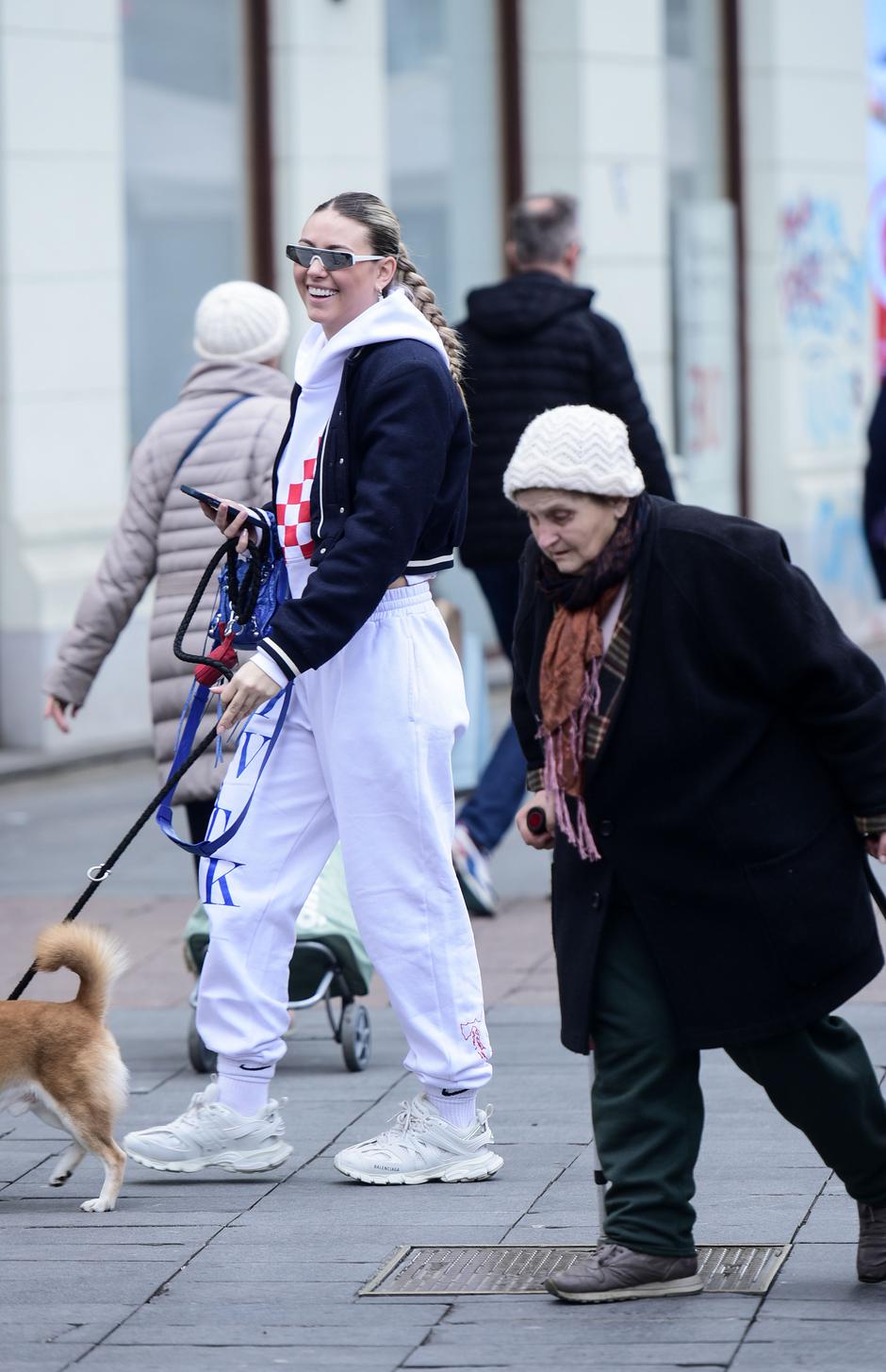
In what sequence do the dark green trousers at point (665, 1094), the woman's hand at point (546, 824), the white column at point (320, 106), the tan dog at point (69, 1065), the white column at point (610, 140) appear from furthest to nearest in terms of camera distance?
the white column at point (610, 140) → the white column at point (320, 106) → the tan dog at point (69, 1065) → the woman's hand at point (546, 824) → the dark green trousers at point (665, 1094)

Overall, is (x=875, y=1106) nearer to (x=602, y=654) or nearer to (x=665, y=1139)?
(x=665, y=1139)

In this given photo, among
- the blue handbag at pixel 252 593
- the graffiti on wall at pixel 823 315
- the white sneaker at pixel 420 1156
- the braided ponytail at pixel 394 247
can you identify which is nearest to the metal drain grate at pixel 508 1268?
the white sneaker at pixel 420 1156

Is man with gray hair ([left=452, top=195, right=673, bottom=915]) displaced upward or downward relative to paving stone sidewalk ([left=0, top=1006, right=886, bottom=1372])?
upward

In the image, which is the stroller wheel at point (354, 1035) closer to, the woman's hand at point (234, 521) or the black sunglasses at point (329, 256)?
the woman's hand at point (234, 521)

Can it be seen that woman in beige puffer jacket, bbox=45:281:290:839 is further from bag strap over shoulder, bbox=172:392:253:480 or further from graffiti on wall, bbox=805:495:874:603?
graffiti on wall, bbox=805:495:874:603

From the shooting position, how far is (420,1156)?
498 cm

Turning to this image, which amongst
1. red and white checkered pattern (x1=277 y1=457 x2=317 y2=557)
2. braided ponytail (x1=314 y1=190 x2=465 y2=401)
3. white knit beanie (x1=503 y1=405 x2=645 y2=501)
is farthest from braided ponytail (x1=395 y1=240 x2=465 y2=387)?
white knit beanie (x1=503 y1=405 x2=645 y2=501)

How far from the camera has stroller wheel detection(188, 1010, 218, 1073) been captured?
5.91 meters

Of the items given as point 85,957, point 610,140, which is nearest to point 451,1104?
point 85,957

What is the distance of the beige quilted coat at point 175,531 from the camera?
19.3 feet

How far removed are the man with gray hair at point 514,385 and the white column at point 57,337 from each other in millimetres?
3366

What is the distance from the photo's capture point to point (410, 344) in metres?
4.88

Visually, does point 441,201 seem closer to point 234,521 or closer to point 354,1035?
point 354,1035

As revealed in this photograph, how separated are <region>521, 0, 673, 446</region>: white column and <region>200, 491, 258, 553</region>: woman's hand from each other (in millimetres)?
9392
